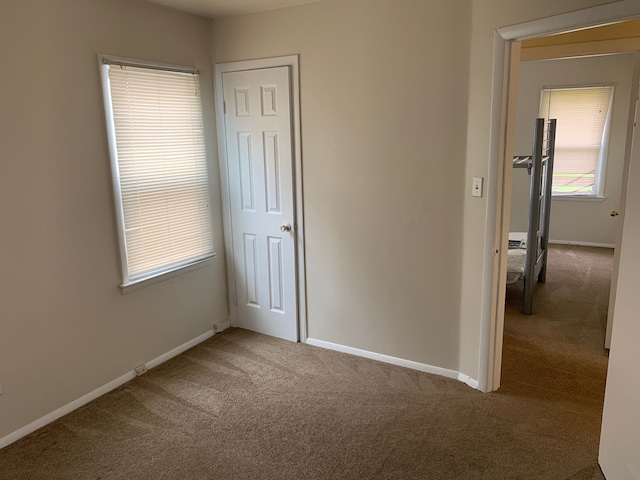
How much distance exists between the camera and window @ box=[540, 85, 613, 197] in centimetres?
630

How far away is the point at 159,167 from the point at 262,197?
0.79m

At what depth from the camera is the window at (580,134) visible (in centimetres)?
630

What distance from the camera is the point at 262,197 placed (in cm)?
360

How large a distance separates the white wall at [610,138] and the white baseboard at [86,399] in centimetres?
515

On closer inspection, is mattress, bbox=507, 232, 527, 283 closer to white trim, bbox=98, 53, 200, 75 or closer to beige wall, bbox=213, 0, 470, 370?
beige wall, bbox=213, 0, 470, 370

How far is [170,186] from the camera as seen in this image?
129 inches

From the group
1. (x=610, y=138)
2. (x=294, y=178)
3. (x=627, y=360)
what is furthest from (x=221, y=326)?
(x=610, y=138)

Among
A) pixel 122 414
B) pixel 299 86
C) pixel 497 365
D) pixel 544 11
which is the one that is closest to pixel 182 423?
pixel 122 414

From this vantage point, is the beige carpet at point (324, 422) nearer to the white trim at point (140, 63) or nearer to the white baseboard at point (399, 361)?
the white baseboard at point (399, 361)

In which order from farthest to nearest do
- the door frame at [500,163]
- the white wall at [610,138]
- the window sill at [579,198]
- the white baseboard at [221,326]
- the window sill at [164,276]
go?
the window sill at [579,198] < the white wall at [610,138] < the white baseboard at [221,326] < the window sill at [164,276] < the door frame at [500,163]

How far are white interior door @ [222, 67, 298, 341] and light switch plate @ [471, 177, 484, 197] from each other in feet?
4.28

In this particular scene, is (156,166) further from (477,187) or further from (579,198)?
(579,198)

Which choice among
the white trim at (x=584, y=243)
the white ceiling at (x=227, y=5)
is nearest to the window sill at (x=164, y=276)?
the white ceiling at (x=227, y=5)

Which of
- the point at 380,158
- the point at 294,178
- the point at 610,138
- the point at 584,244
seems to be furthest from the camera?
the point at 584,244
